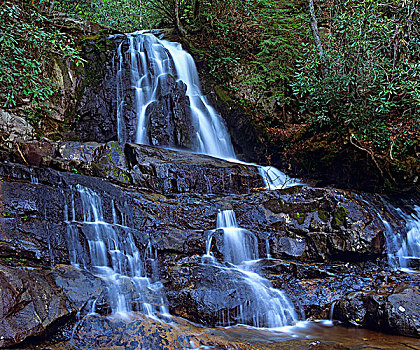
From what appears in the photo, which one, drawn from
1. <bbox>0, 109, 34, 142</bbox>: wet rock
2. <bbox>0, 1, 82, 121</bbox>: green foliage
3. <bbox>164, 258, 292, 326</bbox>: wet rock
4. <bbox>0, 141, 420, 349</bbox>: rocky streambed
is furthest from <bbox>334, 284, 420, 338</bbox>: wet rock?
<bbox>0, 109, 34, 142</bbox>: wet rock

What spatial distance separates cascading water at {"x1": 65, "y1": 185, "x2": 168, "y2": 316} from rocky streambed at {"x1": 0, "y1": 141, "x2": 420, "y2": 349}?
50 millimetres

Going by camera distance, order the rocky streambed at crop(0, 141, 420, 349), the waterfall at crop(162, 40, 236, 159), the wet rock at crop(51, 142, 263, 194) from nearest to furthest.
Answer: the rocky streambed at crop(0, 141, 420, 349)
the wet rock at crop(51, 142, 263, 194)
the waterfall at crop(162, 40, 236, 159)

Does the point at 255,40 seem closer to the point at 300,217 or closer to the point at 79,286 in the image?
the point at 300,217

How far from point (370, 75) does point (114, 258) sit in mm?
7542

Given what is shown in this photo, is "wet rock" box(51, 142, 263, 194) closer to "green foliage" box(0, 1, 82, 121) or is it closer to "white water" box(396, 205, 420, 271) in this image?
"green foliage" box(0, 1, 82, 121)

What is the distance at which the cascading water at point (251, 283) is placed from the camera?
5.12 meters

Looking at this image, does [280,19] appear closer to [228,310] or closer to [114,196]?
[114,196]

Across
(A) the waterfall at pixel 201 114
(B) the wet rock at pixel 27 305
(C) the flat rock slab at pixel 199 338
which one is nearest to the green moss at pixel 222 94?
(A) the waterfall at pixel 201 114

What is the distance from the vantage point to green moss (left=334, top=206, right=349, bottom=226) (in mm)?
7038

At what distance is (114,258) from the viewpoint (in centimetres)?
555

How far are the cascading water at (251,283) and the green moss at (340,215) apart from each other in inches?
75.6

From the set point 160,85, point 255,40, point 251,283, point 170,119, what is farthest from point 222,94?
point 251,283

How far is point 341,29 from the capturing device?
8.99 metres

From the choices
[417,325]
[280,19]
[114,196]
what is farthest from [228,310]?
Result: [280,19]
